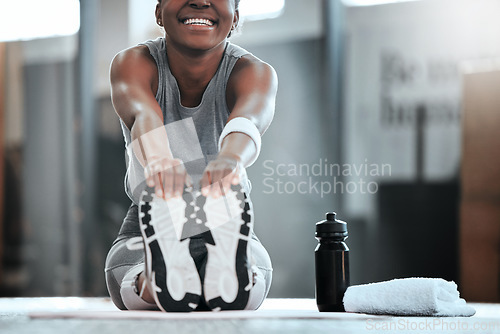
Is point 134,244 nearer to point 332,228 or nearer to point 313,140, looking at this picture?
point 332,228

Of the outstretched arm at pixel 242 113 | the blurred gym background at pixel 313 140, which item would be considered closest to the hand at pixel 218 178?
the outstretched arm at pixel 242 113

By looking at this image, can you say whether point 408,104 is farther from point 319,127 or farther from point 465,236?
point 465,236

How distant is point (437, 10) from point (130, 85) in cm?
145

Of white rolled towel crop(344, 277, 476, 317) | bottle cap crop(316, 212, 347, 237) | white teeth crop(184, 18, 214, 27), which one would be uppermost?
white teeth crop(184, 18, 214, 27)

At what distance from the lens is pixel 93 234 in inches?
95.6

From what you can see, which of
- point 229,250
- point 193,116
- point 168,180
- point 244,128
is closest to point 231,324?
point 229,250

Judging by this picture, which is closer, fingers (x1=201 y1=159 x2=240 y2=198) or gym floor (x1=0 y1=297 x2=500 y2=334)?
gym floor (x1=0 y1=297 x2=500 y2=334)

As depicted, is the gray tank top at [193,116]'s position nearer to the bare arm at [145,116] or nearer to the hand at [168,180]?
the bare arm at [145,116]

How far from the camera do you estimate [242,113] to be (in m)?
1.08

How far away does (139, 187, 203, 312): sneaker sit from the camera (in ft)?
3.02

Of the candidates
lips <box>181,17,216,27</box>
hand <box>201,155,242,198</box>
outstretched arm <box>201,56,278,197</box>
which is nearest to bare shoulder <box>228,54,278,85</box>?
outstretched arm <box>201,56,278,197</box>

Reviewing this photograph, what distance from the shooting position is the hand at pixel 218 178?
96 cm

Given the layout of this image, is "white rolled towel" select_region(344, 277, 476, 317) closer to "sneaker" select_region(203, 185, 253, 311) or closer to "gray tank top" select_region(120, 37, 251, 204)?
"sneaker" select_region(203, 185, 253, 311)

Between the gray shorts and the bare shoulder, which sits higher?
the bare shoulder
